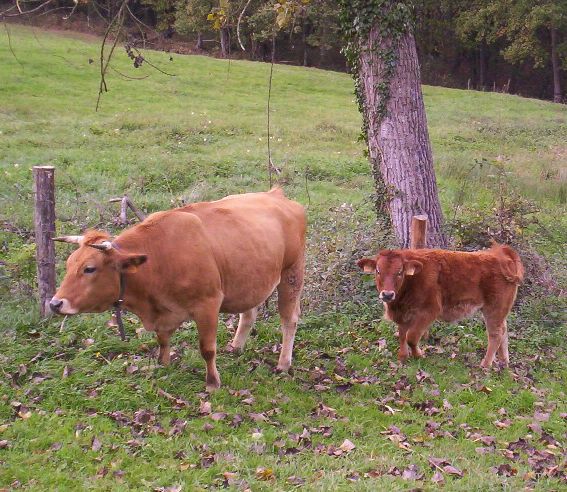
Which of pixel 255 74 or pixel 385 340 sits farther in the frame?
pixel 255 74

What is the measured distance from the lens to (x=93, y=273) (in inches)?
260

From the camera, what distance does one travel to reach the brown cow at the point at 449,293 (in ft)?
27.2

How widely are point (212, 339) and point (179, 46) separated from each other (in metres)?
50.0

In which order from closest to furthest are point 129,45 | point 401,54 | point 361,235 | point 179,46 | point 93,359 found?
point 129,45 → point 93,359 → point 401,54 → point 361,235 → point 179,46

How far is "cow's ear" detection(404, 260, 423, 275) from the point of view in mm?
8055

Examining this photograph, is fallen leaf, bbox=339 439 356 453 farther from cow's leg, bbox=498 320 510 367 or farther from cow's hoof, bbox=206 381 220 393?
cow's leg, bbox=498 320 510 367

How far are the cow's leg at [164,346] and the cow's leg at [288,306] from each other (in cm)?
126

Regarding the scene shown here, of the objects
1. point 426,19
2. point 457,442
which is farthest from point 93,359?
point 426,19

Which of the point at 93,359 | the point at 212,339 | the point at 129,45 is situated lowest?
the point at 93,359

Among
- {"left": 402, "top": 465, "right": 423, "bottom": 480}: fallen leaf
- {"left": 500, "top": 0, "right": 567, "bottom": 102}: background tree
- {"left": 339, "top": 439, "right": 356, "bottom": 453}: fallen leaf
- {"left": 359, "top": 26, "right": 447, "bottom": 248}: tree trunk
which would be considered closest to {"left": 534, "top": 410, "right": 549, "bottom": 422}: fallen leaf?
{"left": 402, "top": 465, "right": 423, "bottom": 480}: fallen leaf

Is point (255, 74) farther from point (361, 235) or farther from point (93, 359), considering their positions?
point (93, 359)

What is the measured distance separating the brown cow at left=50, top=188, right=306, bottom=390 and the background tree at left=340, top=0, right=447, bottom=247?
280 centimetres

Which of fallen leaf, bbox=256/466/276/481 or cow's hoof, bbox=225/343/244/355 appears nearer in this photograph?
fallen leaf, bbox=256/466/276/481

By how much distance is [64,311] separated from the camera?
6.45 m
